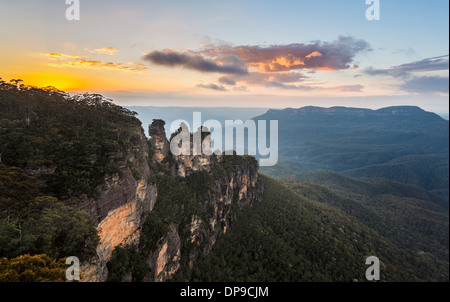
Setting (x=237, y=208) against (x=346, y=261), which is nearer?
(x=346, y=261)

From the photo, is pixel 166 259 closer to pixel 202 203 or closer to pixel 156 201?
pixel 156 201

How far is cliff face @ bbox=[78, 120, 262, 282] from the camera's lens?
1928 cm

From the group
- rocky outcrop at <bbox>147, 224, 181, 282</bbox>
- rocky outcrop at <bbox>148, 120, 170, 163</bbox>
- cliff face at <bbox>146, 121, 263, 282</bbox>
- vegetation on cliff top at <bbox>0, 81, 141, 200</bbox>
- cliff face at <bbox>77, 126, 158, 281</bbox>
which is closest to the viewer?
cliff face at <bbox>77, 126, 158, 281</bbox>

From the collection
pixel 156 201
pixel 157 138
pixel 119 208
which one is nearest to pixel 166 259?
pixel 156 201

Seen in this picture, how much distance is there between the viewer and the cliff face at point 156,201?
19281mm

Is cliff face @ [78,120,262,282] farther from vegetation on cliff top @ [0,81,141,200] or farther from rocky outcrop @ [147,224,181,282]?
vegetation on cliff top @ [0,81,141,200]

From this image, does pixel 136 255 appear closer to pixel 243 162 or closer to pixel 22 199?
pixel 22 199

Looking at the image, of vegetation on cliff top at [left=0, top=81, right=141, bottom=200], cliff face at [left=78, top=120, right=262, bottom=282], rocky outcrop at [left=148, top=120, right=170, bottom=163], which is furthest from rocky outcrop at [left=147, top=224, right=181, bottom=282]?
rocky outcrop at [left=148, top=120, right=170, bottom=163]

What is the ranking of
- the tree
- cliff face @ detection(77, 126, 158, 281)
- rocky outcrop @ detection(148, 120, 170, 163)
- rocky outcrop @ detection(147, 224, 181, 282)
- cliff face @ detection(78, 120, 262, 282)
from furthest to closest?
rocky outcrop @ detection(148, 120, 170, 163) < rocky outcrop @ detection(147, 224, 181, 282) < cliff face @ detection(78, 120, 262, 282) < cliff face @ detection(77, 126, 158, 281) < the tree

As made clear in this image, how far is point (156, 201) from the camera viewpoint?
108 ft

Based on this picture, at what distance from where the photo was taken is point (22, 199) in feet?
45.5
